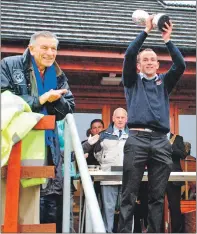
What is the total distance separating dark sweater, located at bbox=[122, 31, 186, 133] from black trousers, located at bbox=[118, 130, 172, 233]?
0.36 ft

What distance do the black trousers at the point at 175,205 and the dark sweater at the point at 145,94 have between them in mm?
2093

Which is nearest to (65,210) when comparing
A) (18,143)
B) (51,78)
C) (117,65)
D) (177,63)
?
(18,143)

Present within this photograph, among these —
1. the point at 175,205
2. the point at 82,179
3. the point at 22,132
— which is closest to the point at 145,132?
the point at 22,132

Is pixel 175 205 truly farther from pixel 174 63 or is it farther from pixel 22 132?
pixel 22 132

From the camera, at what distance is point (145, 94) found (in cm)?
394

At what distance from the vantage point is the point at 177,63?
4.06 meters

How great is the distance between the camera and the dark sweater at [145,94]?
3877 millimetres

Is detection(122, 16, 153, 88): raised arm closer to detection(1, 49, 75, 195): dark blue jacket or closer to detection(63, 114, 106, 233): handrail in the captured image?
detection(1, 49, 75, 195): dark blue jacket

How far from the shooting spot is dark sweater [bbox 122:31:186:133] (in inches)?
153

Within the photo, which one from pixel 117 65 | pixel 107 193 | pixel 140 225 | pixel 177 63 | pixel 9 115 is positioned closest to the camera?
pixel 9 115

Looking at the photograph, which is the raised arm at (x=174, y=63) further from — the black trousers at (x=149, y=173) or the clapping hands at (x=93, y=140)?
the clapping hands at (x=93, y=140)

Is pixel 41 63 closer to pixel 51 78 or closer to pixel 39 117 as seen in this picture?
pixel 51 78

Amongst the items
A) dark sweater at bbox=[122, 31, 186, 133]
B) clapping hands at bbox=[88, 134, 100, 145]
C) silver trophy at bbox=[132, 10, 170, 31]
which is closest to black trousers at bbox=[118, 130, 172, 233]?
dark sweater at bbox=[122, 31, 186, 133]

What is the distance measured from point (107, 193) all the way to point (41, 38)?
2346mm
